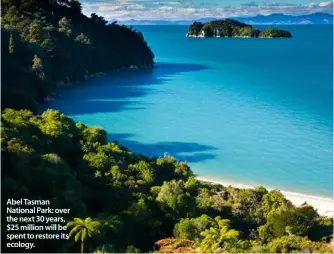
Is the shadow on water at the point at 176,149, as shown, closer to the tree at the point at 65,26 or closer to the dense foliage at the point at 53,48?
the dense foliage at the point at 53,48

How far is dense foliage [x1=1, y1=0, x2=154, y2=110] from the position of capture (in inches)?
1543

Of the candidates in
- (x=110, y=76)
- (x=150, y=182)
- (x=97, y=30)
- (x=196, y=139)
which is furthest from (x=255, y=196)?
(x=97, y=30)

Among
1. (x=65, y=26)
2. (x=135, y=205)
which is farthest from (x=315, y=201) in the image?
(x=65, y=26)

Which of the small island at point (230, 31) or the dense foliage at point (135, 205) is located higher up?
the small island at point (230, 31)

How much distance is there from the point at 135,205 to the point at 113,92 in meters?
40.3

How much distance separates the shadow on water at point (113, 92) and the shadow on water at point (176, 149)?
11.4 metres

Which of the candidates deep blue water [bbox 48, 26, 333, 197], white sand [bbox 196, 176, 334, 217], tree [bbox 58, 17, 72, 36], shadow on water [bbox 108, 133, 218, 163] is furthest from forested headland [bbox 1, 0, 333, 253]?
tree [bbox 58, 17, 72, 36]

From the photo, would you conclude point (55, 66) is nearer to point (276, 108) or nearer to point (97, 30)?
point (97, 30)

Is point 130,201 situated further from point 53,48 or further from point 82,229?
point 53,48

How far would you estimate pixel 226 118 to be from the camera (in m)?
41.8

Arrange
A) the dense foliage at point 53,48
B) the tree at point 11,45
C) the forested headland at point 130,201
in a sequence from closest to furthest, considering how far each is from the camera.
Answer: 1. the forested headland at point 130,201
2. the dense foliage at point 53,48
3. the tree at point 11,45

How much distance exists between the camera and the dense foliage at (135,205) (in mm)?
12859

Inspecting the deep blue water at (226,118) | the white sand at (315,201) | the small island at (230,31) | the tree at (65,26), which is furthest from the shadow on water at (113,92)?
the small island at (230,31)

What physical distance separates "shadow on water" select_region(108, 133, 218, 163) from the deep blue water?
0.07m
